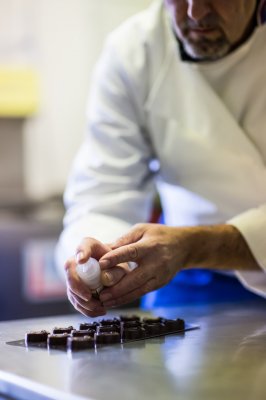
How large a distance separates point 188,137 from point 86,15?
81.6 inches

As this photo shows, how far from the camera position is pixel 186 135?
1366mm

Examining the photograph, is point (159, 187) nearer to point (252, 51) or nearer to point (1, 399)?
point (252, 51)

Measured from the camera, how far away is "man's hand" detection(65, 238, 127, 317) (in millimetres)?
1008

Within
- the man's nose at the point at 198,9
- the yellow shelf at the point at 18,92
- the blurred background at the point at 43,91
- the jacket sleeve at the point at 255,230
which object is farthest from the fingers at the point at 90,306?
the yellow shelf at the point at 18,92

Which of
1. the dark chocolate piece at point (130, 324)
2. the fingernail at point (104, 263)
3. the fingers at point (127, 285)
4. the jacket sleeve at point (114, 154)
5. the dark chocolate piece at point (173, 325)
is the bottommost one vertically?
the dark chocolate piece at point (173, 325)

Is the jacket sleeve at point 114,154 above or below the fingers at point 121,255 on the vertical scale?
above

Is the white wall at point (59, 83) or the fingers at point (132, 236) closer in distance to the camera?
the fingers at point (132, 236)

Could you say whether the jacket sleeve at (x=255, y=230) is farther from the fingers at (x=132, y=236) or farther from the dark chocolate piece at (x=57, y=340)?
the dark chocolate piece at (x=57, y=340)

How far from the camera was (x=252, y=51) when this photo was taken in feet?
4.46

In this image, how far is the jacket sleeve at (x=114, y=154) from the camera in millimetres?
1393

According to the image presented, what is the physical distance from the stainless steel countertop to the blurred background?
2.05 metres

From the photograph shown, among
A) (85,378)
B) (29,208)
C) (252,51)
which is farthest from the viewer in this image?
(29,208)

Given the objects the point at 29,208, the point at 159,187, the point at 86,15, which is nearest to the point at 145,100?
the point at 159,187

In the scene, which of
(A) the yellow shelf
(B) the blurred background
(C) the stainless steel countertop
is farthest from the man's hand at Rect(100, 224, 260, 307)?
(A) the yellow shelf
